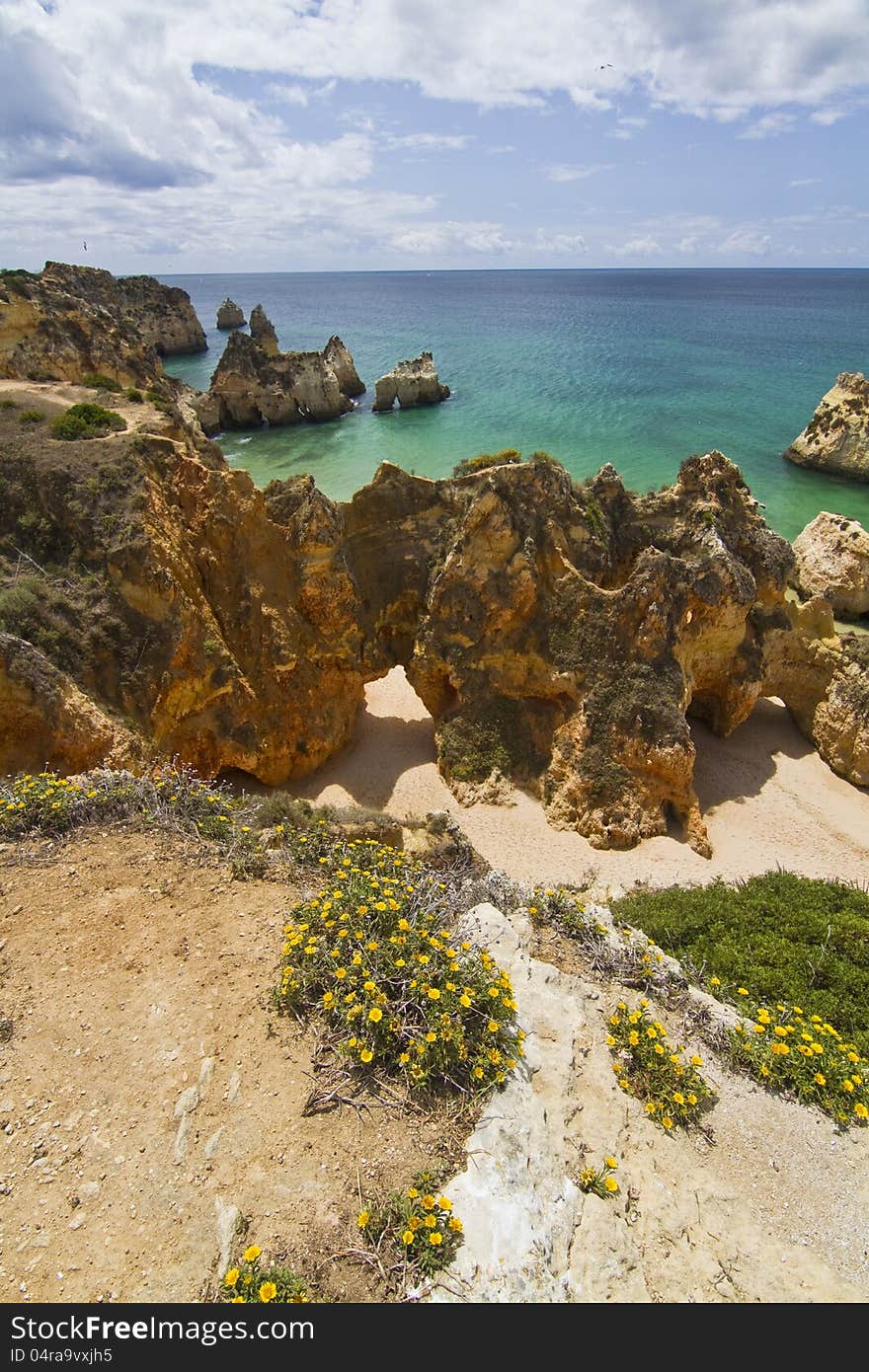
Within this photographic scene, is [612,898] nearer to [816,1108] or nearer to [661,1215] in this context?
[816,1108]

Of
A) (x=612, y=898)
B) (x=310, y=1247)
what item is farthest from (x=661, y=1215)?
(x=612, y=898)

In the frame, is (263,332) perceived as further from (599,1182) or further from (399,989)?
(599,1182)

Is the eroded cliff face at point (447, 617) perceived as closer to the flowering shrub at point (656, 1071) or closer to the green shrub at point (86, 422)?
the green shrub at point (86, 422)

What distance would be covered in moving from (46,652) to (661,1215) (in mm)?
15321

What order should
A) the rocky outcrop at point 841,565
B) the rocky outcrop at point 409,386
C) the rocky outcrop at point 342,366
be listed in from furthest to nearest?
1. the rocky outcrop at point 342,366
2. the rocky outcrop at point 409,386
3. the rocky outcrop at point 841,565

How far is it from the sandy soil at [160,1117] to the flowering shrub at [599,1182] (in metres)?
1.28

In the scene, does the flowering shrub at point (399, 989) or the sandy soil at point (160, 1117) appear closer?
the sandy soil at point (160, 1117)

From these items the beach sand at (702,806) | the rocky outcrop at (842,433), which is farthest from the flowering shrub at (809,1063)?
the rocky outcrop at (842,433)

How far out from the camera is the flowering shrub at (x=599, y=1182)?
6094 mm

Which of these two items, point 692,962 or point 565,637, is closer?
point 692,962

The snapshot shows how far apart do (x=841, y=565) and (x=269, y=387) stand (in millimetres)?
56669

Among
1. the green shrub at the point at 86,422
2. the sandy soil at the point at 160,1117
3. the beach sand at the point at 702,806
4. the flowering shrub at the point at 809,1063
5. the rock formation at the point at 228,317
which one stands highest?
the rock formation at the point at 228,317

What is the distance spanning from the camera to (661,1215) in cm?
616

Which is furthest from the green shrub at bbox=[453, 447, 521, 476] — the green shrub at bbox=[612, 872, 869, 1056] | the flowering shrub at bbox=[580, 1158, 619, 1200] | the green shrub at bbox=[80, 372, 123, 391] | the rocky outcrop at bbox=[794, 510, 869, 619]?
the flowering shrub at bbox=[580, 1158, 619, 1200]
